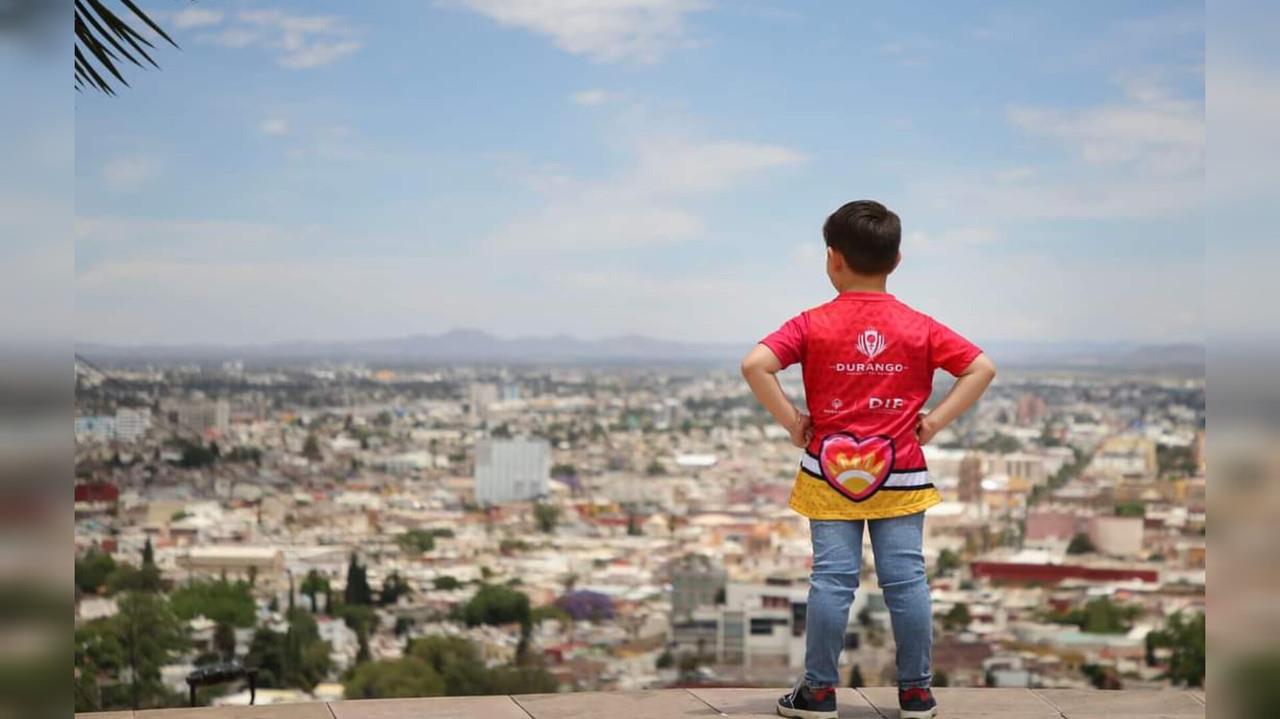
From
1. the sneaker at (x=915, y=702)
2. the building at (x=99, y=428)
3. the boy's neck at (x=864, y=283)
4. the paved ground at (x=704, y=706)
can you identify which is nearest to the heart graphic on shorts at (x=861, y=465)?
the boy's neck at (x=864, y=283)

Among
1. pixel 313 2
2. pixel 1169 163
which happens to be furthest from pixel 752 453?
pixel 313 2

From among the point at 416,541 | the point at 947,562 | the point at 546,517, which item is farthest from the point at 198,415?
the point at 947,562

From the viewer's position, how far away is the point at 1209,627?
3.22 feet

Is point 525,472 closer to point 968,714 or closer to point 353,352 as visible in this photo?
point 353,352

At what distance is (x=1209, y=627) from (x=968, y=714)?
2159 millimetres

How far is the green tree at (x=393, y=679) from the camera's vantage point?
14.5m

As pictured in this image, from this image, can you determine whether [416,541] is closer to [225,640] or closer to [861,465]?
[225,640]

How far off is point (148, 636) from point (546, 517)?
33.2ft

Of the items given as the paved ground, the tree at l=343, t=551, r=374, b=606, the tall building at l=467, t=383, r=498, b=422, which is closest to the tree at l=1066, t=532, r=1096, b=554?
the tree at l=343, t=551, r=374, b=606

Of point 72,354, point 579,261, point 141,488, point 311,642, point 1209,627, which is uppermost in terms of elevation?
point 579,261

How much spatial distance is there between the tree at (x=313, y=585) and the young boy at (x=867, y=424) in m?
17.1

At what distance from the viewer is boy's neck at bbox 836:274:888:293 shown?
2852 mm

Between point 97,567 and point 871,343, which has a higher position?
point 871,343

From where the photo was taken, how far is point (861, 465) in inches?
107
